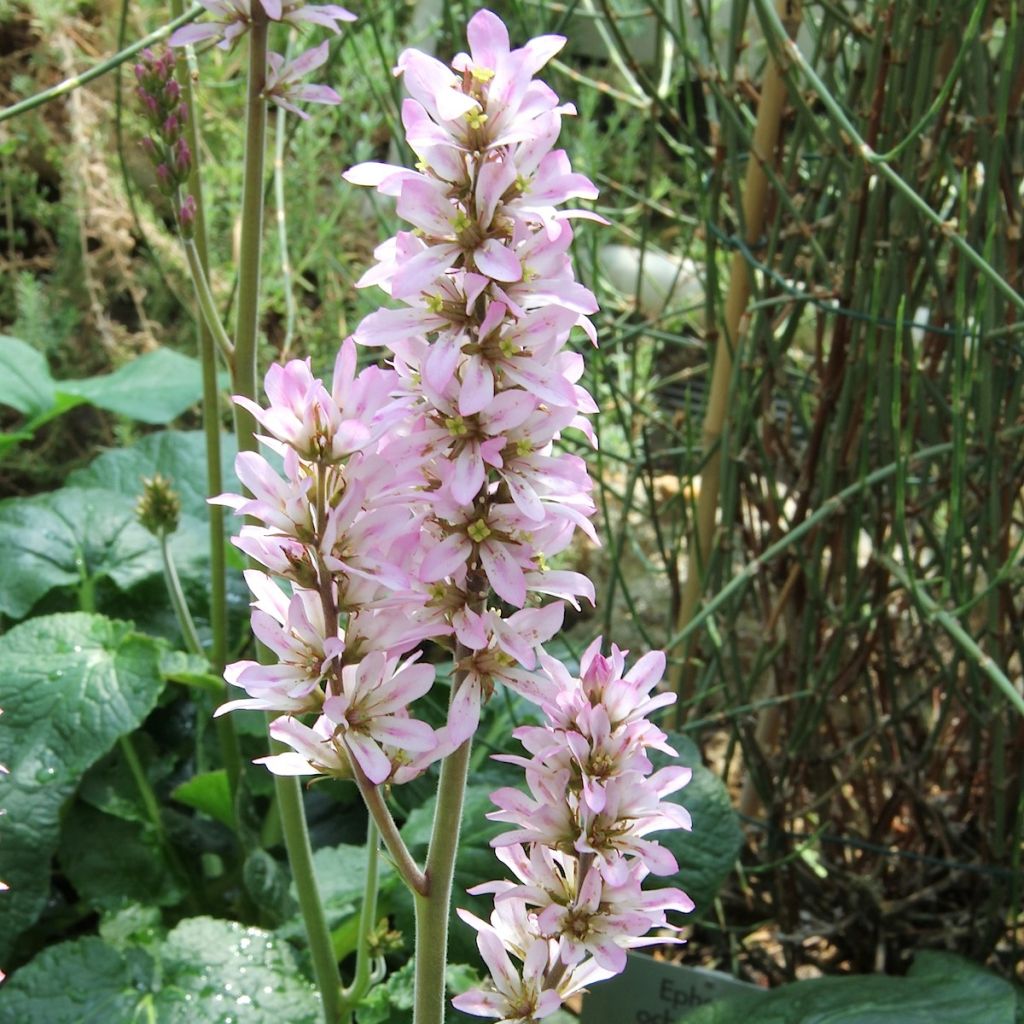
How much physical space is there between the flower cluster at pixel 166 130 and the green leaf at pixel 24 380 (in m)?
0.56

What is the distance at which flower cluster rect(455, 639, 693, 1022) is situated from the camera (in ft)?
1.45

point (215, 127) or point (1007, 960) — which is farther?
point (215, 127)

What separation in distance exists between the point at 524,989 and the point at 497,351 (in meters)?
0.25

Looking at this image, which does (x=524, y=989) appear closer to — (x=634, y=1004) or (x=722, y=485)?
(x=634, y=1004)

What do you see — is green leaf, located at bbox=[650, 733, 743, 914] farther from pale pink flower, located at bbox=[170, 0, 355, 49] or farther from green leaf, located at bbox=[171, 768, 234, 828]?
pale pink flower, located at bbox=[170, 0, 355, 49]

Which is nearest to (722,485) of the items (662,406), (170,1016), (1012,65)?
(1012,65)

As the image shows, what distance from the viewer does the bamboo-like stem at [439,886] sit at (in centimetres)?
47

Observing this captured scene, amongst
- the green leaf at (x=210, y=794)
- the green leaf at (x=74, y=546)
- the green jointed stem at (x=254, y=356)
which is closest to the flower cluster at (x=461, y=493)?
the green jointed stem at (x=254, y=356)

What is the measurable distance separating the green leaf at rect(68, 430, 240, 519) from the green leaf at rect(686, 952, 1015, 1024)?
2.27 feet

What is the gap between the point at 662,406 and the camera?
1.94m

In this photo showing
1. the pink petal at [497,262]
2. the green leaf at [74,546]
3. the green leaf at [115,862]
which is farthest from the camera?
the green leaf at [74,546]

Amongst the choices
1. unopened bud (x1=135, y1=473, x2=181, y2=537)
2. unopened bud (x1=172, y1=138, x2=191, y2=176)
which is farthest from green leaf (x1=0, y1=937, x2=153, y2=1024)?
unopened bud (x1=172, y1=138, x2=191, y2=176)

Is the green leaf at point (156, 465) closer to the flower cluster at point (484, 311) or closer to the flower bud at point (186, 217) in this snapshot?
the flower bud at point (186, 217)

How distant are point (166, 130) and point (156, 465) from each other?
61 centimetres
